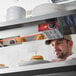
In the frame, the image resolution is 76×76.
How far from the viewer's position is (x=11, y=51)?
1684 millimetres

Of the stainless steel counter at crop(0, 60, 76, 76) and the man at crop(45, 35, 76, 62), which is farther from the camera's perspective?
the man at crop(45, 35, 76, 62)

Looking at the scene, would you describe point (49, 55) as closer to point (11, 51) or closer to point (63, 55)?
point (63, 55)

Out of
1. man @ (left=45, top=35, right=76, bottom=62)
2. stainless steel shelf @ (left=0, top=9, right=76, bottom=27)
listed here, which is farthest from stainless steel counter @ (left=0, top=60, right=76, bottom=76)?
man @ (left=45, top=35, right=76, bottom=62)

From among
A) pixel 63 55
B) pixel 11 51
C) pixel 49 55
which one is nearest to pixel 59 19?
pixel 63 55

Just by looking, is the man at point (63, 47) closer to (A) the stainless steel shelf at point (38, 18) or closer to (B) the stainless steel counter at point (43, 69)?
(B) the stainless steel counter at point (43, 69)

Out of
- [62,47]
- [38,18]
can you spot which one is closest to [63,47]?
[62,47]

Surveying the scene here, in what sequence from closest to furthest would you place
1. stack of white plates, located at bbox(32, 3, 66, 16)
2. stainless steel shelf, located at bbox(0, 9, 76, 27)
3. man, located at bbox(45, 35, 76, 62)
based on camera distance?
stainless steel shelf, located at bbox(0, 9, 76, 27), stack of white plates, located at bbox(32, 3, 66, 16), man, located at bbox(45, 35, 76, 62)

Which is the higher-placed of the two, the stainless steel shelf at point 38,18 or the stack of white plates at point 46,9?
the stack of white plates at point 46,9

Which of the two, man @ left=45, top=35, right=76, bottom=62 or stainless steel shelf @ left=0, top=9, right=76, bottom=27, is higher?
stainless steel shelf @ left=0, top=9, right=76, bottom=27

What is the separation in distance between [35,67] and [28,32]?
0.56ft

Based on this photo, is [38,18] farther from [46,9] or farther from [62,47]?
[62,47]

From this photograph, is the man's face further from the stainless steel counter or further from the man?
the stainless steel counter

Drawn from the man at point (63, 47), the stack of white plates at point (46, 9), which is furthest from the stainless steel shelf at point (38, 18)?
the man at point (63, 47)

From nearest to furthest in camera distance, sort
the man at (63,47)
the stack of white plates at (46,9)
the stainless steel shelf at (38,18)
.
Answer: the stainless steel shelf at (38,18), the stack of white plates at (46,9), the man at (63,47)
